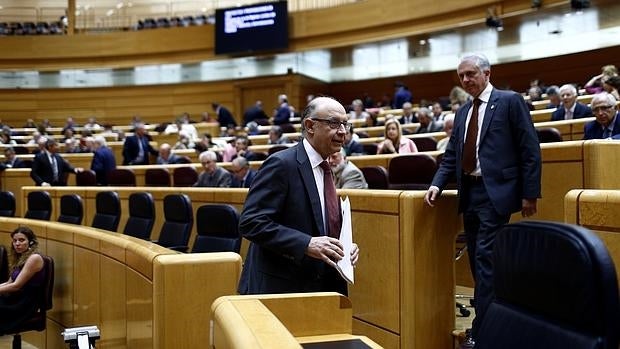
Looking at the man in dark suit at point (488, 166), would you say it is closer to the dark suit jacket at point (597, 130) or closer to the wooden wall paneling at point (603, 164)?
the wooden wall paneling at point (603, 164)

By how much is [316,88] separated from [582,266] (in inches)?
585

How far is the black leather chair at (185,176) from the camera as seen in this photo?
686cm

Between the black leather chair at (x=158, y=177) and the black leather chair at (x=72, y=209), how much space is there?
1.46 meters

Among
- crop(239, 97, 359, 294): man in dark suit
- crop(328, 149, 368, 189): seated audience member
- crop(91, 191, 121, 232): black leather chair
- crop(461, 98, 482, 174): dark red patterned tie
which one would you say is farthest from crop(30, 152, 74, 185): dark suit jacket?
crop(239, 97, 359, 294): man in dark suit

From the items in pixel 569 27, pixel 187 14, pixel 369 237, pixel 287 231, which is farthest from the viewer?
pixel 187 14

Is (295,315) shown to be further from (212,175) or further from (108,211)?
(212,175)

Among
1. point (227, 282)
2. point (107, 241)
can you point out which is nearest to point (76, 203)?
point (107, 241)

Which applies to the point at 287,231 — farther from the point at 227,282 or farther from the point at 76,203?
the point at 76,203

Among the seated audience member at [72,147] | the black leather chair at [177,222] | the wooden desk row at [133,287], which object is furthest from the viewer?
the seated audience member at [72,147]

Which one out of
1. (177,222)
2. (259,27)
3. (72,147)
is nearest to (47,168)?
(72,147)

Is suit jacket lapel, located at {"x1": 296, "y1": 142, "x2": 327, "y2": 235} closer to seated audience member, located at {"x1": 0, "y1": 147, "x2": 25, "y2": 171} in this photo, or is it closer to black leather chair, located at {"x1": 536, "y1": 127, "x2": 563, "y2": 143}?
black leather chair, located at {"x1": 536, "y1": 127, "x2": 563, "y2": 143}

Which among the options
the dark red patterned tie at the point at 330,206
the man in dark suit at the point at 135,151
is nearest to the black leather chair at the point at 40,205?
the man in dark suit at the point at 135,151

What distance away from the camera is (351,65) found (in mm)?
A: 15109

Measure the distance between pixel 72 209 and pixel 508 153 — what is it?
3978 millimetres
